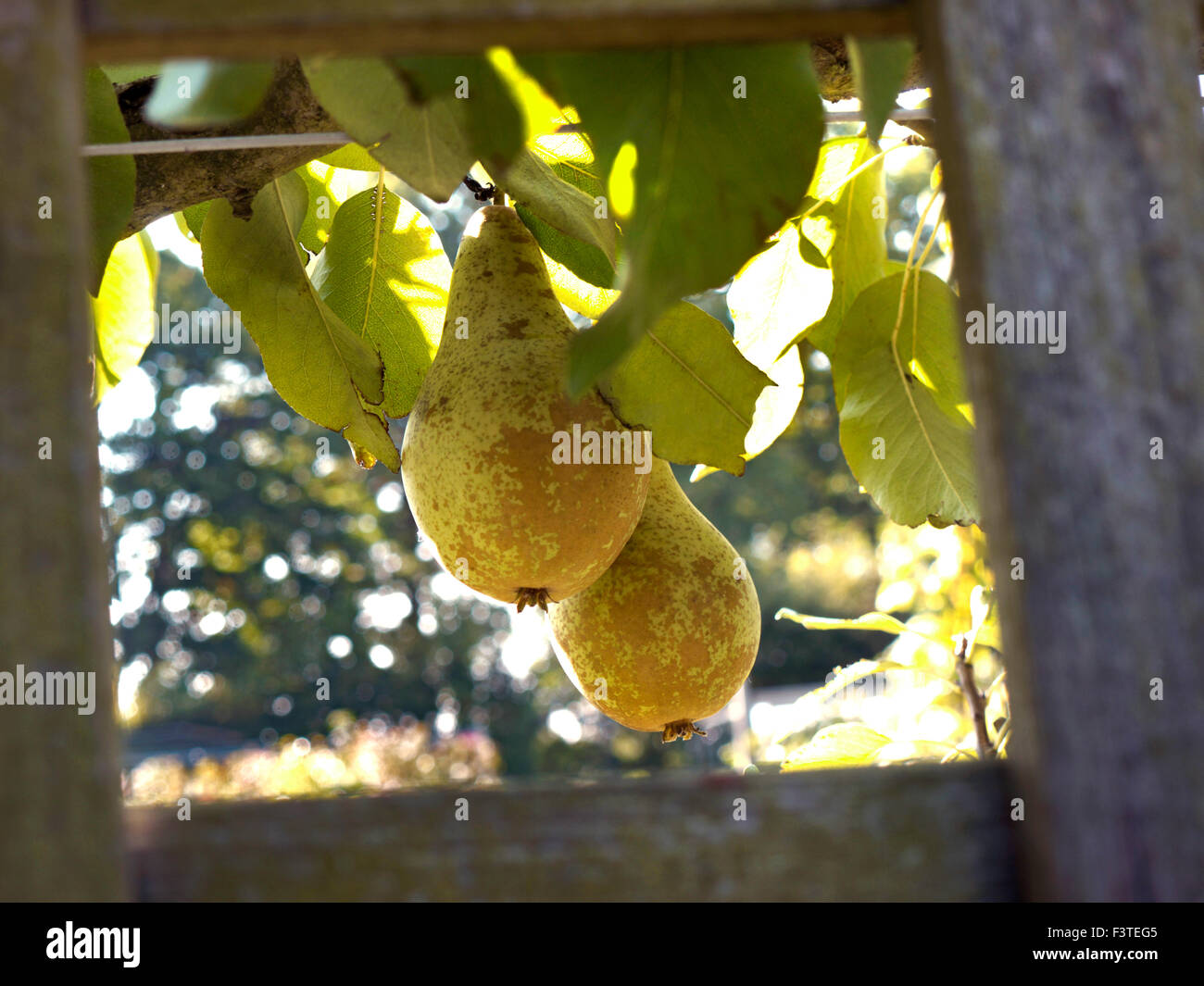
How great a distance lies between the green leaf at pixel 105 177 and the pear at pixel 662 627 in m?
0.47

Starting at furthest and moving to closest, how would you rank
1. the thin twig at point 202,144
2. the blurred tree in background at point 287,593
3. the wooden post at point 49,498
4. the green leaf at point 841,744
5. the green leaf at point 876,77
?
the blurred tree in background at point 287,593
the green leaf at point 841,744
the thin twig at point 202,144
the green leaf at point 876,77
the wooden post at point 49,498

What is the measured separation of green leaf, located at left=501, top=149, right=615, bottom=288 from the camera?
0.76m

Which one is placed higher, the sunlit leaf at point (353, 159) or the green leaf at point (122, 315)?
the sunlit leaf at point (353, 159)

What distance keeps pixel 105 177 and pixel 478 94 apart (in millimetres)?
326

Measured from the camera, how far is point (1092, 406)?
0.35m

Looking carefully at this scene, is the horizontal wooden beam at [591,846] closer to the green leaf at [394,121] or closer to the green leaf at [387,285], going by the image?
the green leaf at [394,121]

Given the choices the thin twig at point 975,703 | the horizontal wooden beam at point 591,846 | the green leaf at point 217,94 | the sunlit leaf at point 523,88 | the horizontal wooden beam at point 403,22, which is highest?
the sunlit leaf at point 523,88

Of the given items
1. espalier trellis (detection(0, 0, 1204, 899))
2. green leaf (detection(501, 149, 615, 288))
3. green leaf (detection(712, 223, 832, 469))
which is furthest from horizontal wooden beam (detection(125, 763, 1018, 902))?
green leaf (detection(712, 223, 832, 469))

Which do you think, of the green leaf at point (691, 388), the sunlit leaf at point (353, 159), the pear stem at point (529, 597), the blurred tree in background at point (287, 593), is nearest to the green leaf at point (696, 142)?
the green leaf at point (691, 388)

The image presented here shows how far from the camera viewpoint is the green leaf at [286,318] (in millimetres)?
936

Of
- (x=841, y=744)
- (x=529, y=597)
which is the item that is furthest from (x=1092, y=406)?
(x=841, y=744)

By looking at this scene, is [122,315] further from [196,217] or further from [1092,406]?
[1092,406]

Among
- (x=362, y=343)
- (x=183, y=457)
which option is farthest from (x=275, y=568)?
(x=362, y=343)

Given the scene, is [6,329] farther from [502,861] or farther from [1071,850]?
[1071,850]
